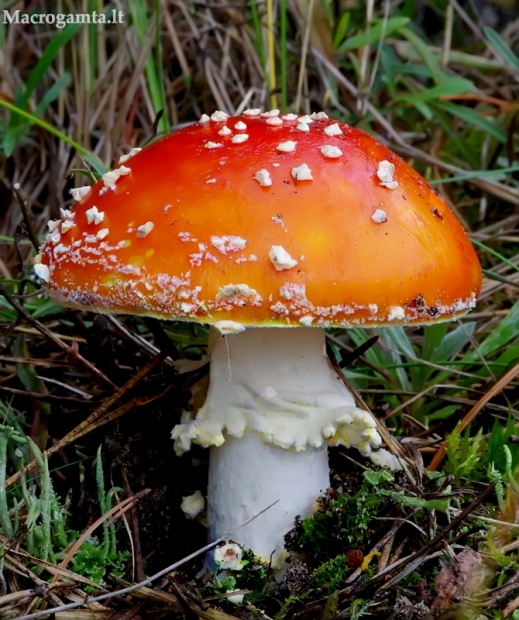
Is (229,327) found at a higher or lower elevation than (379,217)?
lower

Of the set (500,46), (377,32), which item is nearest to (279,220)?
(377,32)

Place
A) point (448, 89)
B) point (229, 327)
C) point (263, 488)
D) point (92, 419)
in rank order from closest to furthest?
point (229, 327) → point (263, 488) → point (92, 419) → point (448, 89)

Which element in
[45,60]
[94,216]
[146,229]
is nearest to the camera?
[146,229]

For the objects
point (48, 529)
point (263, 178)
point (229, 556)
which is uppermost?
point (263, 178)

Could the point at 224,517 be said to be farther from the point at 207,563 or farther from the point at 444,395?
the point at 444,395

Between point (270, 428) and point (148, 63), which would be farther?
point (148, 63)

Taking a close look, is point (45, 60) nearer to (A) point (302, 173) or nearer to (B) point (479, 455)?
(A) point (302, 173)
